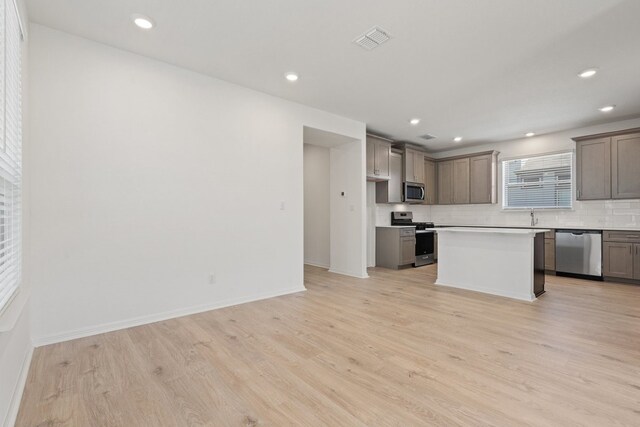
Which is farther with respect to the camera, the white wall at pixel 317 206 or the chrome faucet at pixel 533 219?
the white wall at pixel 317 206

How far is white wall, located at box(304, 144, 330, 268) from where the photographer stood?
20.7 ft

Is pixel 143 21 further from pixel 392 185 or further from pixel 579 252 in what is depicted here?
pixel 579 252

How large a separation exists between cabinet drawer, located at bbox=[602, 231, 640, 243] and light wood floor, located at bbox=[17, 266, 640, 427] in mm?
1869

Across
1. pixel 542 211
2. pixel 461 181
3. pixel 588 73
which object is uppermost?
pixel 588 73

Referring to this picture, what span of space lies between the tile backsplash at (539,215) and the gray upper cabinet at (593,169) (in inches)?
12.0

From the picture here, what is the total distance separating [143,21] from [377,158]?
4.33 m

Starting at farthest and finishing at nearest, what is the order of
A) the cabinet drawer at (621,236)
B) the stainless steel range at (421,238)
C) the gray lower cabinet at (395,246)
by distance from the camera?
the stainless steel range at (421,238), the gray lower cabinet at (395,246), the cabinet drawer at (621,236)

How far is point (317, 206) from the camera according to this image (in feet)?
21.5

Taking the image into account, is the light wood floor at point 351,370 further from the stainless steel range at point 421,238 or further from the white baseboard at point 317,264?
the stainless steel range at point 421,238

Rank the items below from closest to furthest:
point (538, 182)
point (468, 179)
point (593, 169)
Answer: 1. point (593, 169)
2. point (538, 182)
3. point (468, 179)

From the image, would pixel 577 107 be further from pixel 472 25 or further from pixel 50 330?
pixel 50 330

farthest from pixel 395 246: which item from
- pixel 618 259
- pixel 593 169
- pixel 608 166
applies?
pixel 608 166

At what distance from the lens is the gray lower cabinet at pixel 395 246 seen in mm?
6066

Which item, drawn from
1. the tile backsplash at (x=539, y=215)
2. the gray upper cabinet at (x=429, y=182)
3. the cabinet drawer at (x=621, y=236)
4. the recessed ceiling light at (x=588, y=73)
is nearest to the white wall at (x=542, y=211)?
the tile backsplash at (x=539, y=215)
